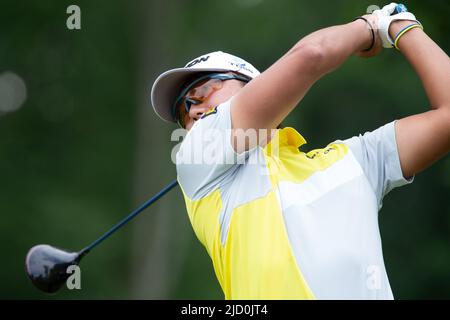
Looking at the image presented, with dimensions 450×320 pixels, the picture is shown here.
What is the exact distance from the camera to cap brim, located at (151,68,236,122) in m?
4.07

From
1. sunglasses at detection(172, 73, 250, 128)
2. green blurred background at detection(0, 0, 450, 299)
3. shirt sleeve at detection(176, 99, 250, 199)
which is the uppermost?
green blurred background at detection(0, 0, 450, 299)

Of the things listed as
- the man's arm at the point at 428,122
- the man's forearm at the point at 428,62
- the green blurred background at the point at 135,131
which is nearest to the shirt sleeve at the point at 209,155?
the man's arm at the point at 428,122

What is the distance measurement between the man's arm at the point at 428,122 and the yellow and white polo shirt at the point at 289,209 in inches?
1.9

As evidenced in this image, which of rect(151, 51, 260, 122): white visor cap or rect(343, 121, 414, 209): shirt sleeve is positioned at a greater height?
rect(151, 51, 260, 122): white visor cap

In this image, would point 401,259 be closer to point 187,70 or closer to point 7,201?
point 7,201

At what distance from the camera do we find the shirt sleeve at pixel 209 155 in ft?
11.9

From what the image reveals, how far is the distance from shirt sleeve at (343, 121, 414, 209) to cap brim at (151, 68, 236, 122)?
0.68 metres

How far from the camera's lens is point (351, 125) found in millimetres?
15320

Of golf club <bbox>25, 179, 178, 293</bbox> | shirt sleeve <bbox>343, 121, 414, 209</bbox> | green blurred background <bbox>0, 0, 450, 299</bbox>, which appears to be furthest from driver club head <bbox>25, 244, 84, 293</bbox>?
green blurred background <bbox>0, 0, 450, 299</bbox>

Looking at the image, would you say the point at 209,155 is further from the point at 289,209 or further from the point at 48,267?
the point at 48,267

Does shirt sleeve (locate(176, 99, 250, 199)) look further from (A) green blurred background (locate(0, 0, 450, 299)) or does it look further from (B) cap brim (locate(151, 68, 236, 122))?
(A) green blurred background (locate(0, 0, 450, 299))

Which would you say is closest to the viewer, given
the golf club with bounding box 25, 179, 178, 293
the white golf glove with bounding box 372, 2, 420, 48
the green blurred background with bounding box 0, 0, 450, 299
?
the white golf glove with bounding box 372, 2, 420, 48

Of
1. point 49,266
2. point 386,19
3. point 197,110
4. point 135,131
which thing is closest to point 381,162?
point 386,19

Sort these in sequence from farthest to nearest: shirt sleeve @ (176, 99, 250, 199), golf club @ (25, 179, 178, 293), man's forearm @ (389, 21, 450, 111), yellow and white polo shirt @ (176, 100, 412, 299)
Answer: golf club @ (25, 179, 178, 293)
man's forearm @ (389, 21, 450, 111)
shirt sleeve @ (176, 99, 250, 199)
yellow and white polo shirt @ (176, 100, 412, 299)
